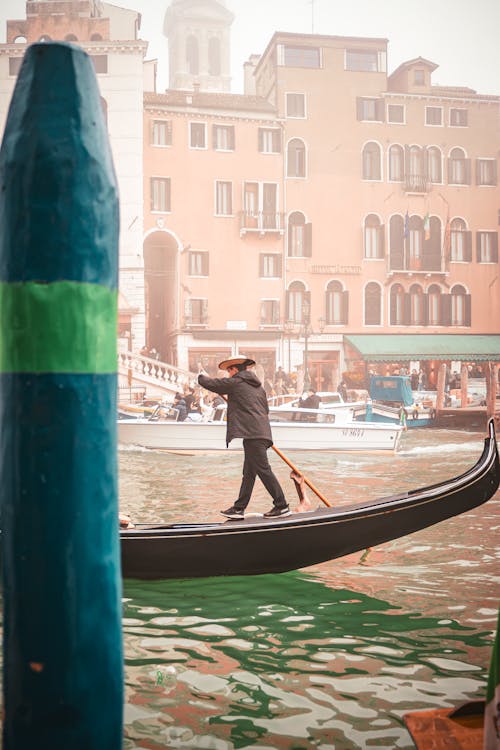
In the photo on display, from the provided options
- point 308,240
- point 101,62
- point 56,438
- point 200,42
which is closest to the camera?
point 56,438

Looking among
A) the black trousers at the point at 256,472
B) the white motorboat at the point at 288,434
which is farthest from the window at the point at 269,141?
the black trousers at the point at 256,472

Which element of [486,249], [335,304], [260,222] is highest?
[260,222]

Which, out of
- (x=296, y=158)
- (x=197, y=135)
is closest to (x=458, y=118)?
(x=296, y=158)

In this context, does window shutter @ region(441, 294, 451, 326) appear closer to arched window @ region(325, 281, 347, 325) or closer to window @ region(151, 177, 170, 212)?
arched window @ region(325, 281, 347, 325)

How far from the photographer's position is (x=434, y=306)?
21.4m

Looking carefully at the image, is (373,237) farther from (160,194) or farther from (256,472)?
(256,472)

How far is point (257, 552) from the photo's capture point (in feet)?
13.3

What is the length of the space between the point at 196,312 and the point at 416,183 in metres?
6.36

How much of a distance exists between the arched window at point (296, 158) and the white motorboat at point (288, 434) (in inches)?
395

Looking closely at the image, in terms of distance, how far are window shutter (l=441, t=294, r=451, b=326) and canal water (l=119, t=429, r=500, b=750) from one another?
629 inches

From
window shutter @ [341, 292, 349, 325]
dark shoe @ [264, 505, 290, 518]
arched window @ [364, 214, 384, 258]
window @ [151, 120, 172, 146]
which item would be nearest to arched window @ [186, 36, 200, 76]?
window @ [151, 120, 172, 146]

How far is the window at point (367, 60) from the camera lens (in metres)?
21.4

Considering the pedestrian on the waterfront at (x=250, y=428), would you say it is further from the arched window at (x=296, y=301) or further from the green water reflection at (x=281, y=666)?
the arched window at (x=296, y=301)

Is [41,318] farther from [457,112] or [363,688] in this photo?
[457,112]
